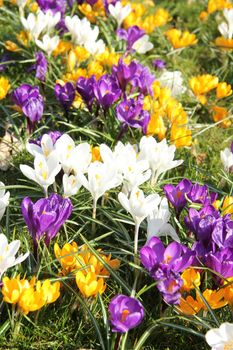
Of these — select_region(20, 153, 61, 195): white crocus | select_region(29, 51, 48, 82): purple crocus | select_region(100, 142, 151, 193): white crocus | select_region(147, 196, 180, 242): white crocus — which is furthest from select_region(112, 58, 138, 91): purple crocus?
select_region(147, 196, 180, 242): white crocus

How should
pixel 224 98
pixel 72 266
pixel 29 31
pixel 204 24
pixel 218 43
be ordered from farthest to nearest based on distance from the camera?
1. pixel 204 24
2. pixel 218 43
3. pixel 224 98
4. pixel 29 31
5. pixel 72 266

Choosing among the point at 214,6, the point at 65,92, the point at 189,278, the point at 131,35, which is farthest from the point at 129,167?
the point at 214,6

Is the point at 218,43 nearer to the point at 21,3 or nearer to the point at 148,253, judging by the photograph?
the point at 21,3

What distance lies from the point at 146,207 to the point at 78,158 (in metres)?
0.42

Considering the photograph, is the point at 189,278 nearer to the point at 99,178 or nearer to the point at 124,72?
the point at 99,178

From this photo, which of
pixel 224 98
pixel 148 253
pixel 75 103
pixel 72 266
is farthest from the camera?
pixel 224 98

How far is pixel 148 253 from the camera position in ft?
6.91

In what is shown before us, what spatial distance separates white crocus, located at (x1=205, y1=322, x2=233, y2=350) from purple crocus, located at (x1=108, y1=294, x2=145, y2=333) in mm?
237

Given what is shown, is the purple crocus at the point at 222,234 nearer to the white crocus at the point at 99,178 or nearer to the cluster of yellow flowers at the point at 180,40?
the white crocus at the point at 99,178

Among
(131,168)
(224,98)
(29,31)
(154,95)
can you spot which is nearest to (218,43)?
(224,98)

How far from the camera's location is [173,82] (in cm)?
382

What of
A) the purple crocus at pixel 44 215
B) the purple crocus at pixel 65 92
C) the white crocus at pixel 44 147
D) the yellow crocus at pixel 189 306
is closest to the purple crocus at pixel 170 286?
the yellow crocus at pixel 189 306

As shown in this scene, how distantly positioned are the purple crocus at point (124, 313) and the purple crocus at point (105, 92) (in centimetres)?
135

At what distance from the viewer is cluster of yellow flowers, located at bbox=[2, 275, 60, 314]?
202cm
